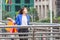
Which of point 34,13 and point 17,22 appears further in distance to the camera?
point 34,13

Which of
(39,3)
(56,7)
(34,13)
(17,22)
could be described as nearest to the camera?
(17,22)

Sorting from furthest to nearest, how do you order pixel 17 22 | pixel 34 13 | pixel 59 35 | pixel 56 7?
pixel 56 7 → pixel 34 13 → pixel 17 22 → pixel 59 35

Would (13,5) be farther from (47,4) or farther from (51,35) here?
(51,35)

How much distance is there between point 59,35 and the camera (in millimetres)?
8836

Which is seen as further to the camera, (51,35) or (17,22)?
(17,22)

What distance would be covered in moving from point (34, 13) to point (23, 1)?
483 inches

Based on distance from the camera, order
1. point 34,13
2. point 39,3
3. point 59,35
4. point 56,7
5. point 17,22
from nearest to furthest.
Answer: point 59,35 < point 17,22 < point 34,13 < point 56,7 < point 39,3

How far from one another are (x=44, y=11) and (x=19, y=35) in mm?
71910

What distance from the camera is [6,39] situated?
8.89m

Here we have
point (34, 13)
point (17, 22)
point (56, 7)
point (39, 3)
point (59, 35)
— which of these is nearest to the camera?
point (59, 35)

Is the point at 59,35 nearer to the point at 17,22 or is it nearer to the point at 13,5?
the point at 17,22

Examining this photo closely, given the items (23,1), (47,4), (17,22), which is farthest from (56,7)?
(17,22)

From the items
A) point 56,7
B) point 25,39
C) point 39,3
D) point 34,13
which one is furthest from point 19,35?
point 39,3

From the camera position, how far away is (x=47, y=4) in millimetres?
80312
